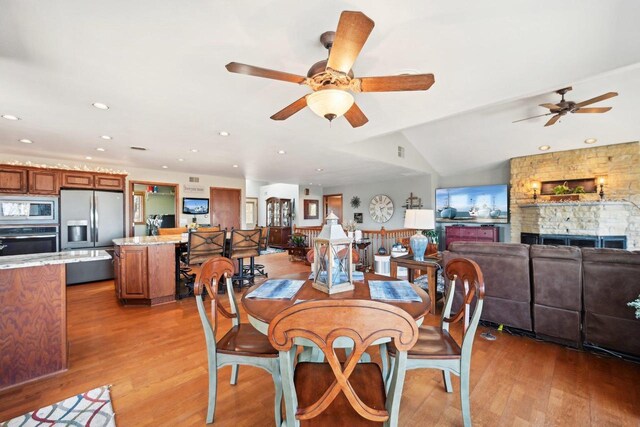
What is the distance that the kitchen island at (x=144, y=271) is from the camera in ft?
11.4

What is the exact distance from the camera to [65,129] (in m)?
3.34

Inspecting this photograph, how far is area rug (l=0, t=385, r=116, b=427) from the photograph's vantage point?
5.16ft

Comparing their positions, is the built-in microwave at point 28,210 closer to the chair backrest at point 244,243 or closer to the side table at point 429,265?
the chair backrest at point 244,243

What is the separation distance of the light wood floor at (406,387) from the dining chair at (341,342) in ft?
2.58

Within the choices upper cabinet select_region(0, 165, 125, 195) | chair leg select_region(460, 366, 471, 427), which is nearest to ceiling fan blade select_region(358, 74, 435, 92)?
chair leg select_region(460, 366, 471, 427)

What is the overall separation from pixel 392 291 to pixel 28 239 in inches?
227

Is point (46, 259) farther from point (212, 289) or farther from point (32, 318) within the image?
point (212, 289)

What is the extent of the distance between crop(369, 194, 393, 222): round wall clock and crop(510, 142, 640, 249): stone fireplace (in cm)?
337

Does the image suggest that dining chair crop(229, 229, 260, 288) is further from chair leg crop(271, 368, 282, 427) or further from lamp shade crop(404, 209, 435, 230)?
chair leg crop(271, 368, 282, 427)

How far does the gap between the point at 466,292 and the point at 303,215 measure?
873cm

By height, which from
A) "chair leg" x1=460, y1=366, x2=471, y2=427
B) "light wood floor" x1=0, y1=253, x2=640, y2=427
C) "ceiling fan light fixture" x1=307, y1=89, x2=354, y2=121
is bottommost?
"light wood floor" x1=0, y1=253, x2=640, y2=427

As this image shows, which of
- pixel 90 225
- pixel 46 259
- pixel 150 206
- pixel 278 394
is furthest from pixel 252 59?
pixel 150 206

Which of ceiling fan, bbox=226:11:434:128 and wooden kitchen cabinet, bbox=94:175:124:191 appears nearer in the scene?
ceiling fan, bbox=226:11:434:128

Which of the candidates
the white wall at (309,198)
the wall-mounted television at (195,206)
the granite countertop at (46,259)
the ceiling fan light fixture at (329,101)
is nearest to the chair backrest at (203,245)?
the granite countertop at (46,259)
